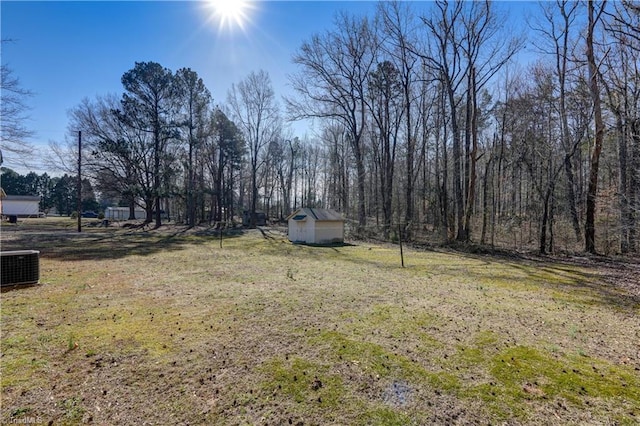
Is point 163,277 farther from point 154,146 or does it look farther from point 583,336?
point 154,146

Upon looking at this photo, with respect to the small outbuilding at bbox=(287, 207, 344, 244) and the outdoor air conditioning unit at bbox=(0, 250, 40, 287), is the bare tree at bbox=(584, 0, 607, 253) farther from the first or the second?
the outdoor air conditioning unit at bbox=(0, 250, 40, 287)

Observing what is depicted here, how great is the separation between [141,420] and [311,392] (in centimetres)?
138

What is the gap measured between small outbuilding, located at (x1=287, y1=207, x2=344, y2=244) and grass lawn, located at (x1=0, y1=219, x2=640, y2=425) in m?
10.4

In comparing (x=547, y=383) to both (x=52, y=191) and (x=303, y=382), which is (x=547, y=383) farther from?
(x=52, y=191)

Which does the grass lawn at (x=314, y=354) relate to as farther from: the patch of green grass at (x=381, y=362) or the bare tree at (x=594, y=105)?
the bare tree at (x=594, y=105)

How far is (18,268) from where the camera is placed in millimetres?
6047

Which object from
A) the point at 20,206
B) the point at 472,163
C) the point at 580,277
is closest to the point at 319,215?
the point at 472,163

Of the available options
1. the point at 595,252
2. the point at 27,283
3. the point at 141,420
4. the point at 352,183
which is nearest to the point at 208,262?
the point at 27,283

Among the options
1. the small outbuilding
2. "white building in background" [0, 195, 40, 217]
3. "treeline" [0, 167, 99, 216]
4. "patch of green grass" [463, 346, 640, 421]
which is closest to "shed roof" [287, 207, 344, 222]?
the small outbuilding

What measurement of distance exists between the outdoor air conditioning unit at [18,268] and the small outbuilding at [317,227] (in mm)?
12410

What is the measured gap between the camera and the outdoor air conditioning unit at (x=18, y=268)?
593cm

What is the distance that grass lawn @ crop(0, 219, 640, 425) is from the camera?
2.54 meters

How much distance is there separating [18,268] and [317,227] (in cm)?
1276

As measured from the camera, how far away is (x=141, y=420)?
7.72 feet
